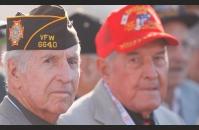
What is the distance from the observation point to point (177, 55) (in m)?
8.88

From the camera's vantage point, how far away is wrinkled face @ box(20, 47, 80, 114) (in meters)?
4.72

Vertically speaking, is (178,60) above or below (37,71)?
below

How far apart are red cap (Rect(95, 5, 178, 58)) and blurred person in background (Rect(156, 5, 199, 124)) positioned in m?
2.72

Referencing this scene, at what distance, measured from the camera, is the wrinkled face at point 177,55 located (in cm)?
878

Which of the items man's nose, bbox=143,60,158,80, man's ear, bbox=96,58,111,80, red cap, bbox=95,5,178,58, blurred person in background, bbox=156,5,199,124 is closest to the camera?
man's nose, bbox=143,60,158,80

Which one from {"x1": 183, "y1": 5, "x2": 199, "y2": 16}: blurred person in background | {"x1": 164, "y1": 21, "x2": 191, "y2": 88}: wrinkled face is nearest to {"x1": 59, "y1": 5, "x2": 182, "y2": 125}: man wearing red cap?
{"x1": 164, "y1": 21, "x2": 191, "y2": 88}: wrinkled face

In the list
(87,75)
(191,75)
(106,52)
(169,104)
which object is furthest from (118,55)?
(191,75)

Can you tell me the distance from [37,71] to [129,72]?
1.22 meters

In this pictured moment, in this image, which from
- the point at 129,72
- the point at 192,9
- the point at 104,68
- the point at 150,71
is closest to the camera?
the point at 150,71

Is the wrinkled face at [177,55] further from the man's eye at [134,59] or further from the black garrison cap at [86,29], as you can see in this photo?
the man's eye at [134,59]

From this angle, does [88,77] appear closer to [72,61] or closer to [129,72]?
[129,72]

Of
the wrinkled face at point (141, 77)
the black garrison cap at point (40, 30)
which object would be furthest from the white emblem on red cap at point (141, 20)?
the black garrison cap at point (40, 30)

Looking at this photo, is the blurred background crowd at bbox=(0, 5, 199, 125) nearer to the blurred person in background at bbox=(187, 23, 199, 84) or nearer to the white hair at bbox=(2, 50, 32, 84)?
the blurred person in background at bbox=(187, 23, 199, 84)

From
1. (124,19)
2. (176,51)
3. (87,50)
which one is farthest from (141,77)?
(176,51)
